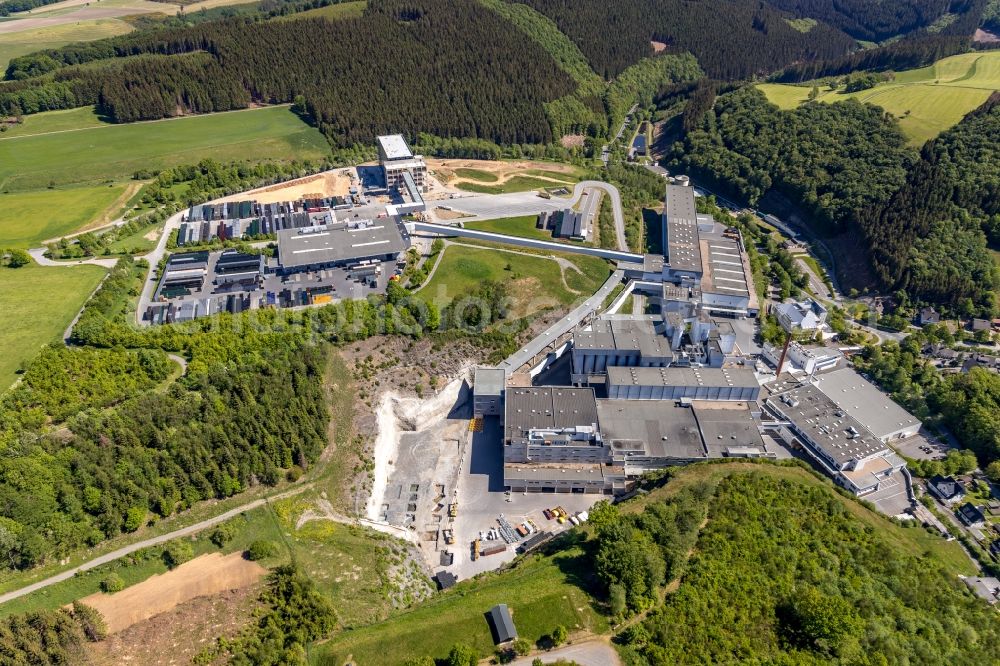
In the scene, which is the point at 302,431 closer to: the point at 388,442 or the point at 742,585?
the point at 388,442

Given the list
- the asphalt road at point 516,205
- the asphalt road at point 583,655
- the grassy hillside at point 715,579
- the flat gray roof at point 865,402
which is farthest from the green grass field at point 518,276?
the asphalt road at point 583,655

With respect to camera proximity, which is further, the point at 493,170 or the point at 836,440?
the point at 493,170

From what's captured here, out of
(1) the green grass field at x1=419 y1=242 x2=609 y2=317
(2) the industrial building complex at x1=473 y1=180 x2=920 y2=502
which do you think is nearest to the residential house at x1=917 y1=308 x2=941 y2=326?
(2) the industrial building complex at x1=473 y1=180 x2=920 y2=502

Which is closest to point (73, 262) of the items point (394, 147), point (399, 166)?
point (399, 166)

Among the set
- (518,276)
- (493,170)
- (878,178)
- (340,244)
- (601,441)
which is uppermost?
(878,178)

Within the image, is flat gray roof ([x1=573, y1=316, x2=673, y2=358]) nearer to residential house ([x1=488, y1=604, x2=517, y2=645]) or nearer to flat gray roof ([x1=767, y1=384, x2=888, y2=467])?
flat gray roof ([x1=767, y1=384, x2=888, y2=467])

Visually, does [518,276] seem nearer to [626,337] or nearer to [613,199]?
[626,337]
